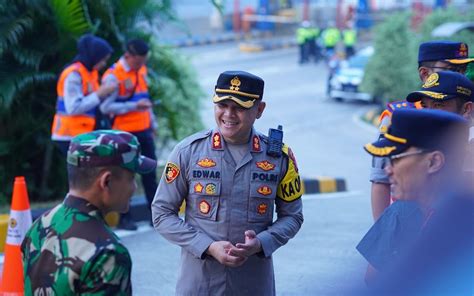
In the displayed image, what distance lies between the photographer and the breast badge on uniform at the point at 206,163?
4066mm

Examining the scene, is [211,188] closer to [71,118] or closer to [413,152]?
[413,152]

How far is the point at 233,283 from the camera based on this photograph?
4043 millimetres

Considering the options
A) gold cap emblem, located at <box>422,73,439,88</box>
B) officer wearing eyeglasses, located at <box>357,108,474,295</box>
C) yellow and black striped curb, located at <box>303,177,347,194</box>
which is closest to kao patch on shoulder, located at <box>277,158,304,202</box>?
officer wearing eyeglasses, located at <box>357,108,474,295</box>

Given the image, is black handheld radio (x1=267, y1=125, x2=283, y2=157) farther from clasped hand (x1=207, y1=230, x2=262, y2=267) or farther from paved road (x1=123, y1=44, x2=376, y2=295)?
paved road (x1=123, y1=44, x2=376, y2=295)

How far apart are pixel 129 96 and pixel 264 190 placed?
4.22 m

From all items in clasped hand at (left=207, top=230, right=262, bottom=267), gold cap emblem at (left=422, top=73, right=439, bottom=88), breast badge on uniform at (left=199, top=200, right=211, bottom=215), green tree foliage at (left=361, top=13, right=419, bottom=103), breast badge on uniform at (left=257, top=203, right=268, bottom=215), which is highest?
gold cap emblem at (left=422, top=73, right=439, bottom=88)

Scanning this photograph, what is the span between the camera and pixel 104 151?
119 inches

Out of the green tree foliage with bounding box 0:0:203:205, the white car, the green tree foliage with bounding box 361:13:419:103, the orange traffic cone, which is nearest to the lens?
the orange traffic cone

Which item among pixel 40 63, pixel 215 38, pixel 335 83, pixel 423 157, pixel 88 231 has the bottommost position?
pixel 215 38

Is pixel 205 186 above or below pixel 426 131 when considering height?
below

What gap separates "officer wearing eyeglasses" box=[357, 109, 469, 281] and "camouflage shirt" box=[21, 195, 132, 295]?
925mm

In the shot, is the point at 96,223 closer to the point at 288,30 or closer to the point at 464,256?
the point at 464,256

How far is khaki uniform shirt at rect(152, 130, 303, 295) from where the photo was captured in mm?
4035

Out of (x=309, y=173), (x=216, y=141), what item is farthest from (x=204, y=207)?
(x=309, y=173)
